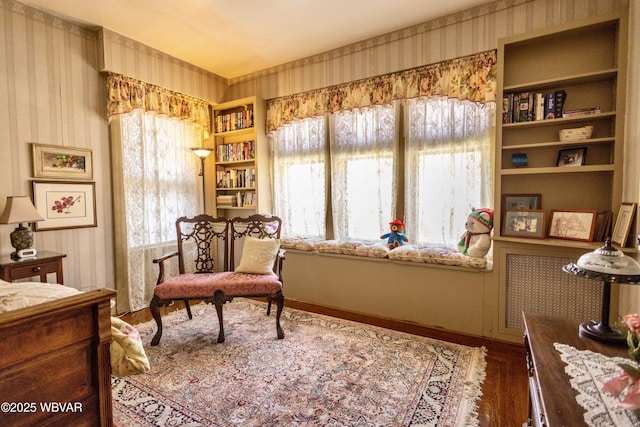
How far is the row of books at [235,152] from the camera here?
400 cm

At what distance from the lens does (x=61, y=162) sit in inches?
111

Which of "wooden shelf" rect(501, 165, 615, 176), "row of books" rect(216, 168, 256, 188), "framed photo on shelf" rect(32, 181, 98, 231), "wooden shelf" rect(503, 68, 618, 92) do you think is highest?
"wooden shelf" rect(503, 68, 618, 92)

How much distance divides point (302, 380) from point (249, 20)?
3.09 metres

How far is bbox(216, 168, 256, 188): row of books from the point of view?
4031mm

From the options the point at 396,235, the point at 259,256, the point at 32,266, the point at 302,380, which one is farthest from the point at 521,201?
the point at 32,266

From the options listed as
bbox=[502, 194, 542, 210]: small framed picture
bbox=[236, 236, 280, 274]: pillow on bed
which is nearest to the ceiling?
bbox=[502, 194, 542, 210]: small framed picture

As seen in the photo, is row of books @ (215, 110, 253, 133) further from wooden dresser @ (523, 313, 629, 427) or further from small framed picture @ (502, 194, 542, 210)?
wooden dresser @ (523, 313, 629, 427)

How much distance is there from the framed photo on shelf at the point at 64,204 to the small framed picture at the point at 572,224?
13.7ft

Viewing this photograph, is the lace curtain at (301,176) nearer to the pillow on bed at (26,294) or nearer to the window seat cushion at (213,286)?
the window seat cushion at (213,286)

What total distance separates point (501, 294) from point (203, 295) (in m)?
2.47

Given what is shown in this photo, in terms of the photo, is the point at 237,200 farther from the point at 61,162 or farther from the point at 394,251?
the point at 394,251

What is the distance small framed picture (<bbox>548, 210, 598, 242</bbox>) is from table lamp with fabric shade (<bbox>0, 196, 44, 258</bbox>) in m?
4.13

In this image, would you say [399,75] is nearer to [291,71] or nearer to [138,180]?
[291,71]

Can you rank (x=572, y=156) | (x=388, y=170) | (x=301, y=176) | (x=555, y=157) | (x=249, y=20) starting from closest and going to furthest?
(x=572, y=156) → (x=555, y=157) → (x=249, y=20) → (x=388, y=170) → (x=301, y=176)
